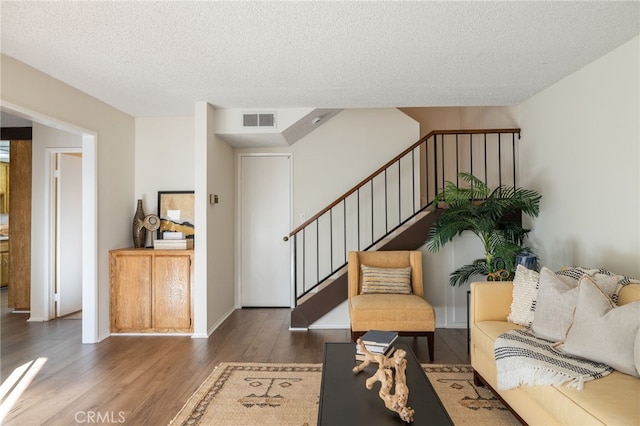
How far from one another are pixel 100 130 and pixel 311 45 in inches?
102

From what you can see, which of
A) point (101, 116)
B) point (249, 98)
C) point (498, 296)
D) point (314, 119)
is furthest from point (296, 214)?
point (498, 296)

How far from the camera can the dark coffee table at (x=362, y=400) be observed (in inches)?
57.3

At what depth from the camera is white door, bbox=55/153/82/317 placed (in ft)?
15.0

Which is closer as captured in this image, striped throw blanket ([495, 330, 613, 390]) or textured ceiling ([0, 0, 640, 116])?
striped throw blanket ([495, 330, 613, 390])

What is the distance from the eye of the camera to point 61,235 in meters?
4.59

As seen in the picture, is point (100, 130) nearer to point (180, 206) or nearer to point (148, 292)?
point (180, 206)

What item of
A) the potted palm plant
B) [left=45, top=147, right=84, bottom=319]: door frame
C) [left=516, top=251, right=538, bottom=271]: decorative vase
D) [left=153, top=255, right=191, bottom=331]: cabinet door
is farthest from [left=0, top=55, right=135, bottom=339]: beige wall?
[left=516, top=251, right=538, bottom=271]: decorative vase

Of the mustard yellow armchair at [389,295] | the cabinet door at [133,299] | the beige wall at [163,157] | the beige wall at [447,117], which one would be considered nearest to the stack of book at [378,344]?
the mustard yellow armchair at [389,295]

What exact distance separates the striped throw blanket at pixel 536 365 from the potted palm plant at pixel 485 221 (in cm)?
123

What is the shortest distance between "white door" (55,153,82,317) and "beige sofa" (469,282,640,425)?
4900mm

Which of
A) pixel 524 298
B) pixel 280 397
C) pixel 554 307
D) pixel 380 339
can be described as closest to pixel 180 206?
pixel 280 397

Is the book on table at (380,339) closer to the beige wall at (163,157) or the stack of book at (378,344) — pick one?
the stack of book at (378,344)

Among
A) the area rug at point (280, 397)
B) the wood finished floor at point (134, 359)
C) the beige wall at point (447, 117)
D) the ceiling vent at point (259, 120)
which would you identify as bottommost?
the wood finished floor at point (134, 359)

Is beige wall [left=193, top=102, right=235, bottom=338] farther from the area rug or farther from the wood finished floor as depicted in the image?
the area rug
